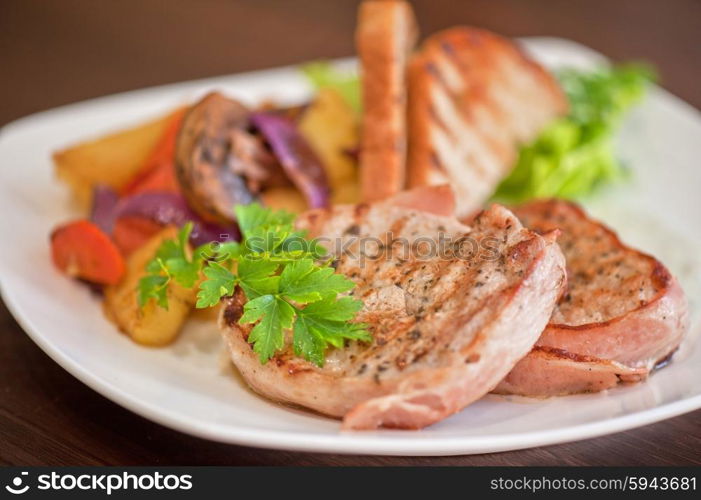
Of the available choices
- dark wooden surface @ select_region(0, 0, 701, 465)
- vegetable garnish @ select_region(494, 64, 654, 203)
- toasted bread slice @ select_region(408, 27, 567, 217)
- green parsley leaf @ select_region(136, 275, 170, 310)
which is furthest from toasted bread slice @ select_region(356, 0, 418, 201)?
dark wooden surface @ select_region(0, 0, 701, 465)

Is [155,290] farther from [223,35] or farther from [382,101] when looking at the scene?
[223,35]

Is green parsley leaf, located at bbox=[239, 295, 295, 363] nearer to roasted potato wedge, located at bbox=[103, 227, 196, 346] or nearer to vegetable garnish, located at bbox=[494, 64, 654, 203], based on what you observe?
roasted potato wedge, located at bbox=[103, 227, 196, 346]

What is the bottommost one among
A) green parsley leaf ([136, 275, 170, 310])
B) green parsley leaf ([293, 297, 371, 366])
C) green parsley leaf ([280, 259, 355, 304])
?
green parsley leaf ([136, 275, 170, 310])

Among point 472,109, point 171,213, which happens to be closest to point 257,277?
point 171,213

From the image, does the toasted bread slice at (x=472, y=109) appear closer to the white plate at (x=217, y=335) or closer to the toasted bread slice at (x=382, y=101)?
the toasted bread slice at (x=382, y=101)

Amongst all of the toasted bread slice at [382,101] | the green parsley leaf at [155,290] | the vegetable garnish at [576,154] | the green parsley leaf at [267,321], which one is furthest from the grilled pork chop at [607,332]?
the vegetable garnish at [576,154]

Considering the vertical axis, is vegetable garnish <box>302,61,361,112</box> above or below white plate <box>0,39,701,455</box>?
above

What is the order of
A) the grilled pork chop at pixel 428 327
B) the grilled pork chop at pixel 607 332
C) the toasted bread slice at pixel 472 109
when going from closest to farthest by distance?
1. the grilled pork chop at pixel 428 327
2. the grilled pork chop at pixel 607 332
3. the toasted bread slice at pixel 472 109
